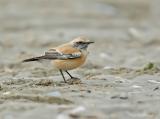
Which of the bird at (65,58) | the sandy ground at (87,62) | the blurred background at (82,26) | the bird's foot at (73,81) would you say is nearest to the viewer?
the sandy ground at (87,62)

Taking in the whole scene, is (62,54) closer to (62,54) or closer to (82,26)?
(62,54)

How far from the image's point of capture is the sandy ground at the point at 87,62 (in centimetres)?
757

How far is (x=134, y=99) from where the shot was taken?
829 centimetres

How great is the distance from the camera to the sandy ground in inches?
298

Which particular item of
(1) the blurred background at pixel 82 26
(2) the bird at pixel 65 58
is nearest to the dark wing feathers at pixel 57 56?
(2) the bird at pixel 65 58

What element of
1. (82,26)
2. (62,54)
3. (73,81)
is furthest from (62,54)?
(82,26)

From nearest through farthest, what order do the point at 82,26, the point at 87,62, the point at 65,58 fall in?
the point at 65,58 < the point at 87,62 < the point at 82,26

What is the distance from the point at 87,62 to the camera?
13383mm

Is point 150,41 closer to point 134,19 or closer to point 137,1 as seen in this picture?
point 134,19

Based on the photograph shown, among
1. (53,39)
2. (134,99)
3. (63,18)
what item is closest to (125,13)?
(63,18)

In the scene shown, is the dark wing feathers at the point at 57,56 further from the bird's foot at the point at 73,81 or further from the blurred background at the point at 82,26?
the blurred background at the point at 82,26

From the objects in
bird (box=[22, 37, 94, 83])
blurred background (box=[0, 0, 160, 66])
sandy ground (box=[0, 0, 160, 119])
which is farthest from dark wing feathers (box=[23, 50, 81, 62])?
blurred background (box=[0, 0, 160, 66])

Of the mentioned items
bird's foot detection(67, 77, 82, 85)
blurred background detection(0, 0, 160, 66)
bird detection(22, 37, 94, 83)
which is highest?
blurred background detection(0, 0, 160, 66)

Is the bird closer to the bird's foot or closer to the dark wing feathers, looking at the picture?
the dark wing feathers
